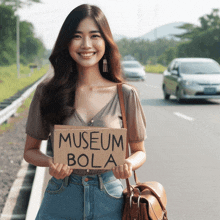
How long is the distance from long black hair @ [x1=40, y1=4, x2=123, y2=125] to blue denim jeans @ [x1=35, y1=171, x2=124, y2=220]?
321mm

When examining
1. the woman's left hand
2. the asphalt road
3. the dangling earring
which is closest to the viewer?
the woman's left hand

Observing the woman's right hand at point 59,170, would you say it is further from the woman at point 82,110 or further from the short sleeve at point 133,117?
the short sleeve at point 133,117

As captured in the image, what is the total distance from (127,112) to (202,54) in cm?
7231

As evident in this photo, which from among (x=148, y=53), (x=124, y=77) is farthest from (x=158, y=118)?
(x=148, y=53)

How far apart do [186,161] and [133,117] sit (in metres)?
5.69

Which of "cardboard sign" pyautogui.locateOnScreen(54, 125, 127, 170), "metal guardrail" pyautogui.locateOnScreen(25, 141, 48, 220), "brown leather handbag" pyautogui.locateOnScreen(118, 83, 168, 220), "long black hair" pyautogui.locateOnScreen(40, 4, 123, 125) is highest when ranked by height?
"long black hair" pyautogui.locateOnScreen(40, 4, 123, 125)

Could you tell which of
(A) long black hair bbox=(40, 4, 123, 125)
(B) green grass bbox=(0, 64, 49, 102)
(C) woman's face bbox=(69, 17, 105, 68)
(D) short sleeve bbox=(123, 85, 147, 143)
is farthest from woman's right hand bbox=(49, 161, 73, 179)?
(B) green grass bbox=(0, 64, 49, 102)

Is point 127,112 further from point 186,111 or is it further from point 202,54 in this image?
point 202,54

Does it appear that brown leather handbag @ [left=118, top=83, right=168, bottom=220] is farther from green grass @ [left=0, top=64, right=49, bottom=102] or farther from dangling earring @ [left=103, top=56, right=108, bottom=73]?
green grass @ [left=0, top=64, right=49, bottom=102]

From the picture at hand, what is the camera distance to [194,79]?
1797 cm

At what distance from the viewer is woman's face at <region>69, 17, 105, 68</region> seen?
2473 millimetres

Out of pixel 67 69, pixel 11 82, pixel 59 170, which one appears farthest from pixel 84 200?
pixel 11 82

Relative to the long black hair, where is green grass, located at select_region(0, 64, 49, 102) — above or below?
below

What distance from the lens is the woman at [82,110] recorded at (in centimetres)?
243
